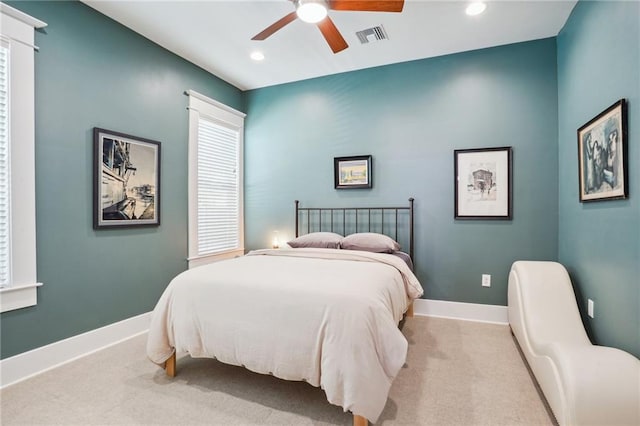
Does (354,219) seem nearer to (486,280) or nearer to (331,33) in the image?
(486,280)

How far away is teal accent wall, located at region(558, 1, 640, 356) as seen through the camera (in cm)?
170

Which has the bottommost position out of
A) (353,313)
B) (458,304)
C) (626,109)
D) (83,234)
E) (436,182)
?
(458,304)

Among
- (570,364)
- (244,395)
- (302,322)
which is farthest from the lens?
(244,395)

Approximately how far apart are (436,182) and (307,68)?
7.13 ft

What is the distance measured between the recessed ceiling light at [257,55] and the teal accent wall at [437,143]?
0.76 metres

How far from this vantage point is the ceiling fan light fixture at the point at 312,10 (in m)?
2.03

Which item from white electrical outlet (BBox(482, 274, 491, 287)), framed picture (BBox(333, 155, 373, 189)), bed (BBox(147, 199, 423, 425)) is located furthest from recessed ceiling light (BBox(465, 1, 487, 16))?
white electrical outlet (BBox(482, 274, 491, 287))

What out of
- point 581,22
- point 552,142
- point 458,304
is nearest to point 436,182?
point 552,142

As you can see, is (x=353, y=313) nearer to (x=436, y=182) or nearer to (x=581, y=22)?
(x=436, y=182)

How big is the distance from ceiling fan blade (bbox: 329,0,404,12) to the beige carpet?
2624mm

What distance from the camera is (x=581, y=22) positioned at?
244 centimetres

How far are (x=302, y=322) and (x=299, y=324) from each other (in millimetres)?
23

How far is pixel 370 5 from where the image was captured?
2.07 meters

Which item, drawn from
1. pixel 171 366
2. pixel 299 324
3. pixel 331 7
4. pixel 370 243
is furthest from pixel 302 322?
pixel 331 7
